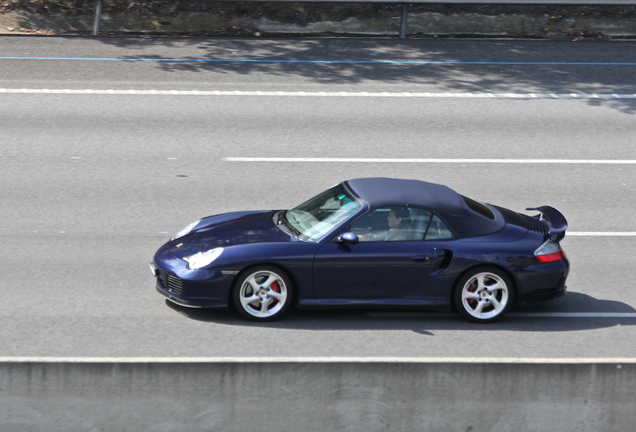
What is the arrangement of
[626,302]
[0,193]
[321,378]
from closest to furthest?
[321,378]
[626,302]
[0,193]

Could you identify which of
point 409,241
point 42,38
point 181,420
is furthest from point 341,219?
point 42,38

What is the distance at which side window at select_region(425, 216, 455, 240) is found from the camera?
7.55m

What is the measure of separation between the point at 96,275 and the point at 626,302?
218 inches

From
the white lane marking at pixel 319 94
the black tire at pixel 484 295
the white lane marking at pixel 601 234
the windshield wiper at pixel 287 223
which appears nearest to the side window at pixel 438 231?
the black tire at pixel 484 295

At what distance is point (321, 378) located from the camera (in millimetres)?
5941

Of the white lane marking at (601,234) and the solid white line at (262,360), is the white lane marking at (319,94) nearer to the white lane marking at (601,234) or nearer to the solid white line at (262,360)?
the white lane marking at (601,234)

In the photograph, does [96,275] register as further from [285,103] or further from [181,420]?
[285,103]

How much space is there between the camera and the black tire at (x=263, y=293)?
7301mm

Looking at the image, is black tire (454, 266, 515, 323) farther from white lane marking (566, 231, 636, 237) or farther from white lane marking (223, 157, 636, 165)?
white lane marking (223, 157, 636, 165)

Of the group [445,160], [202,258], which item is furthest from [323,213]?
[445,160]

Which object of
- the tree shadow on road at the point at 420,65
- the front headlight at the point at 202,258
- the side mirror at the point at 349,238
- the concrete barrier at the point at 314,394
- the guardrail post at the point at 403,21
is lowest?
the concrete barrier at the point at 314,394

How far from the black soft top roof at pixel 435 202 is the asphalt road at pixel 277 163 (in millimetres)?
916

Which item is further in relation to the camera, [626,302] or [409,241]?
[626,302]

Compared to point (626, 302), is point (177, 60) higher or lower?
higher
